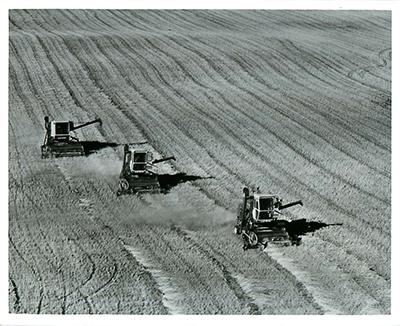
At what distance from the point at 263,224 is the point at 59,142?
7326 millimetres

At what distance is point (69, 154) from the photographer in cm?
2022

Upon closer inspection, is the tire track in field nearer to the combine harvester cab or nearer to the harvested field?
the harvested field

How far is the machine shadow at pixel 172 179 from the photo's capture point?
749 inches

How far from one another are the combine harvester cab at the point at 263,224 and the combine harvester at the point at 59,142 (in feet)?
21.0

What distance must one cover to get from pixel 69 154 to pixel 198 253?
6.28m

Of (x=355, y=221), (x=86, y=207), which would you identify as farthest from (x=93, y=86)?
(x=355, y=221)

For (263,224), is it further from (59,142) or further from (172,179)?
(59,142)

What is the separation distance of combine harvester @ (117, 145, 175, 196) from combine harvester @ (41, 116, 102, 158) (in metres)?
2.33

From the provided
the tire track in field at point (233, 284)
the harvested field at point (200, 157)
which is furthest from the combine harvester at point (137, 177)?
the tire track in field at point (233, 284)

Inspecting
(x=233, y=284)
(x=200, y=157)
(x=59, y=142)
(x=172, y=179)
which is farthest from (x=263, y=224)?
(x=59, y=142)

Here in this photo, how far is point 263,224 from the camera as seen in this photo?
16250 millimetres

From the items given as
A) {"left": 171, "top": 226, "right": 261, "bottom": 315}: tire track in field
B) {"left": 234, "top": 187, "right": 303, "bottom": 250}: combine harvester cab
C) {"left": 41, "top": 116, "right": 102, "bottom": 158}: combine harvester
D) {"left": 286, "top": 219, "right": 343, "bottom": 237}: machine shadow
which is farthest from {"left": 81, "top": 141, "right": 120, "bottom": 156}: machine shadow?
{"left": 286, "top": 219, "right": 343, "bottom": 237}: machine shadow
